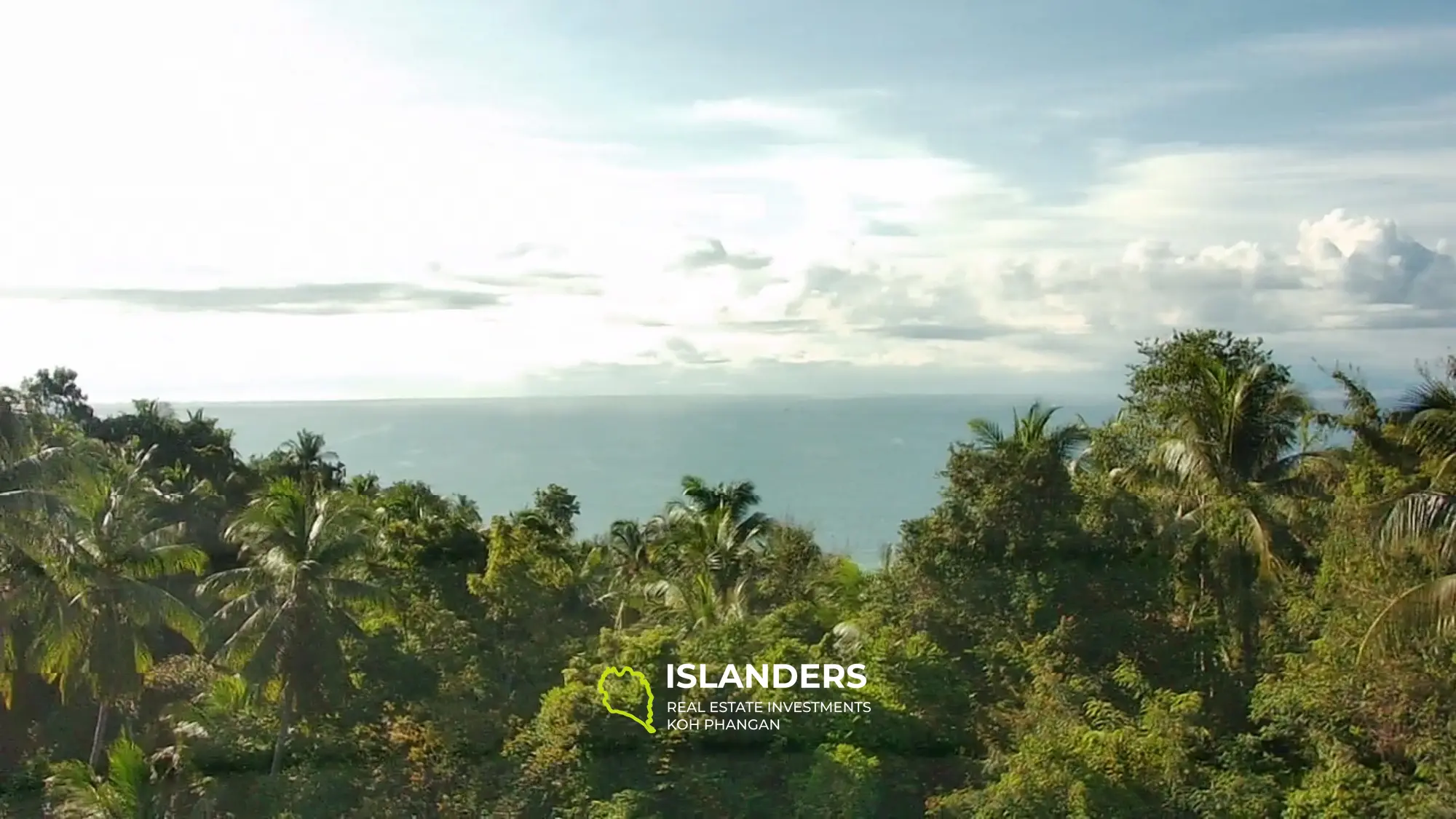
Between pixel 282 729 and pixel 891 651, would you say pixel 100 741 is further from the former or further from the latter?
pixel 891 651

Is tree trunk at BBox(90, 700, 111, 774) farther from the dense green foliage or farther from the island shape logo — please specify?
the island shape logo

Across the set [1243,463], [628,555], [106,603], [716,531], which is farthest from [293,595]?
[1243,463]

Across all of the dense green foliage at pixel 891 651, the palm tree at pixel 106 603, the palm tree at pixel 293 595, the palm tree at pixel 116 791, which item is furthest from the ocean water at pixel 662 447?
the palm tree at pixel 116 791

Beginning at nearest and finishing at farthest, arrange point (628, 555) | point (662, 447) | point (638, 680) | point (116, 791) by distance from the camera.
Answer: point (116, 791), point (638, 680), point (628, 555), point (662, 447)

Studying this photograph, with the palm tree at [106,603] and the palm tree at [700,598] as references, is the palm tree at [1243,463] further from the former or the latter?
the palm tree at [106,603]

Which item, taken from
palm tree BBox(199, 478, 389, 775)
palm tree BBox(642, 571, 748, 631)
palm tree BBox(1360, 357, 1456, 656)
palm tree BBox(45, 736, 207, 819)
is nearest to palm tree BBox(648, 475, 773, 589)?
palm tree BBox(642, 571, 748, 631)
